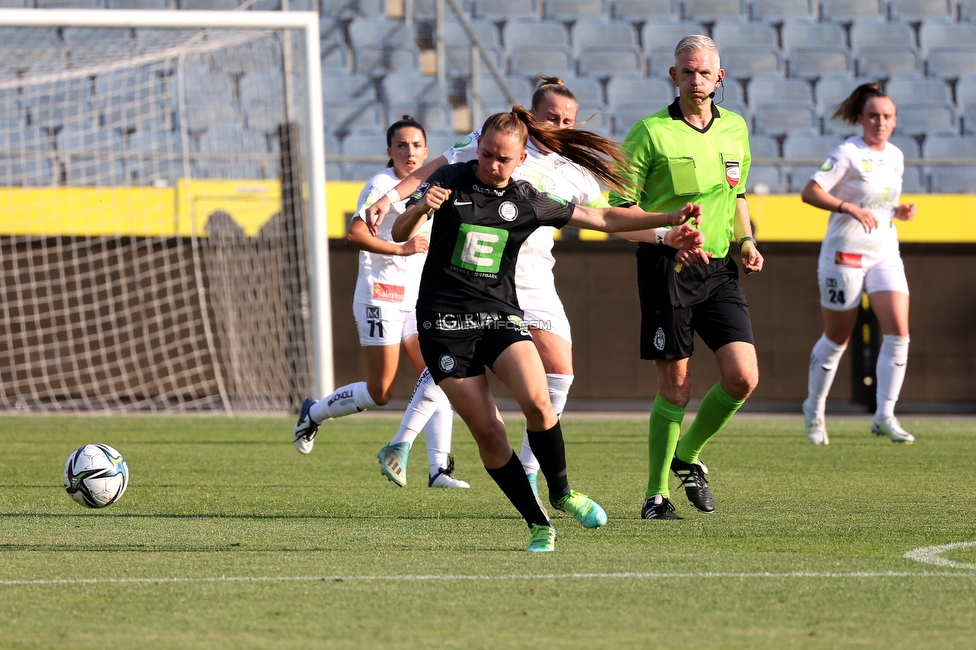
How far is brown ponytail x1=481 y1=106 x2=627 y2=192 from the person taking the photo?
5426 mm

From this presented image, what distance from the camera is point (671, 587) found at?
4.11 m

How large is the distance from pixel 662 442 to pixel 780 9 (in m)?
15.1

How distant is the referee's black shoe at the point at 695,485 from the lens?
612cm

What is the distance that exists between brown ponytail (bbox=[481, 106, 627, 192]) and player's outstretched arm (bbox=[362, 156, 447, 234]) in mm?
495

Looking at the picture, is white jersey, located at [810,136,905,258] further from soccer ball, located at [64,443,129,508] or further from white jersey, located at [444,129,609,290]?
soccer ball, located at [64,443,129,508]

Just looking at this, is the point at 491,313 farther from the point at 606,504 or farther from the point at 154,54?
the point at 154,54

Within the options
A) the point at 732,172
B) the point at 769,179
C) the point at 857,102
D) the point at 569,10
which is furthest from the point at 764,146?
the point at 732,172

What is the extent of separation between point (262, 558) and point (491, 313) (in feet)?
4.05

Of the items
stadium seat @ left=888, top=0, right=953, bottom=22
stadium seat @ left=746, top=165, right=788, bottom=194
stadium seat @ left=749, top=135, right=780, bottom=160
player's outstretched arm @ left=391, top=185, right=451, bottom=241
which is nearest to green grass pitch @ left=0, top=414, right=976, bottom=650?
player's outstretched arm @ left=391, top=185, right=451, bottom=241

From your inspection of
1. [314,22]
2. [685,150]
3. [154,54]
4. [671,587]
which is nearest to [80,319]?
[154,54]

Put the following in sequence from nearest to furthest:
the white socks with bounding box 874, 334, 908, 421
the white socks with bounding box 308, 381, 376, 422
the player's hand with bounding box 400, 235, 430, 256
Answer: the player's hand with bounding box 400, 235, 430, 256, the white socks with bounding box 308, 381, 376, 422, the white socks with bounding box 874, 334, 908, 421

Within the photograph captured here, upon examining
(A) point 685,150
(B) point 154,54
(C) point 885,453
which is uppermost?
(B) point 154,54

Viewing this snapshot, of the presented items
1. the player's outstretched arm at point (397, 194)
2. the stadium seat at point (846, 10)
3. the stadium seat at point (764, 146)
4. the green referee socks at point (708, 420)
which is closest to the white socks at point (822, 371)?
the green referee socks at point (708, 420)

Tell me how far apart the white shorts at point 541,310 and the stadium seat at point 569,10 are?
13248mm
